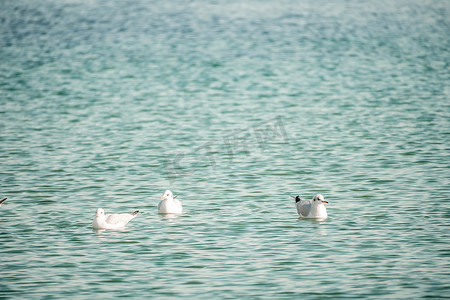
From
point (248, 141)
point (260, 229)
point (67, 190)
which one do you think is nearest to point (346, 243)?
point (260, 229)

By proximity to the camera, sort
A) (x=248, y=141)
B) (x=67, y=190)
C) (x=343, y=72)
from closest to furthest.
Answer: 1. (x=67, y=190)
2. (x=248, y=141)
3. (x=343, y=72)

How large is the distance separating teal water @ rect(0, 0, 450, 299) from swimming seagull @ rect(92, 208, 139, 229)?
28 centimetres

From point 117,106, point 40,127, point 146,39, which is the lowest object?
point 40,127

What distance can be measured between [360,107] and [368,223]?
1762cm

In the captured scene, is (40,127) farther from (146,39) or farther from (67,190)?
(146,39)

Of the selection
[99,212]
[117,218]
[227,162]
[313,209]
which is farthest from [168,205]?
[227,162]

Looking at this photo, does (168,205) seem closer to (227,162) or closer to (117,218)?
(117,218)

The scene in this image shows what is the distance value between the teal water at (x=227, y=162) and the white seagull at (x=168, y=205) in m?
0.31

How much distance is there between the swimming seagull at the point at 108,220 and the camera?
20.5 metres

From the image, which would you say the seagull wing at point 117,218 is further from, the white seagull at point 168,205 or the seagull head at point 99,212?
the white seagull at point 168,205

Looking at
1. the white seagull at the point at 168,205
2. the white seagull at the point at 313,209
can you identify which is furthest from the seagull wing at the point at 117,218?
the white seagull at the point at 313,209

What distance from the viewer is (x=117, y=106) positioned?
39188 millimetres

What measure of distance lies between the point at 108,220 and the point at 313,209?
5.16 m

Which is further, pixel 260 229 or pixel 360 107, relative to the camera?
pixel 360 107
